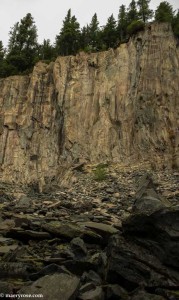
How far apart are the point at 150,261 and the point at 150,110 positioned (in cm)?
2636

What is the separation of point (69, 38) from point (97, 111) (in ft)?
66.3

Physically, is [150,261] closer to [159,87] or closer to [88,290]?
[88,290]

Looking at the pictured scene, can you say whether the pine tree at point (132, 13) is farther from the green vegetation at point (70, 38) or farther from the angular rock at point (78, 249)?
the angular rock at point (78, 249)

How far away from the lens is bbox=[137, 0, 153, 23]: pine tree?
5025cm

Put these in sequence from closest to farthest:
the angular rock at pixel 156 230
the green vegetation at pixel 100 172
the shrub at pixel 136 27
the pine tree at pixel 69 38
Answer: the angular rock at pixel 156 230
the green vegetation at pixel 100 172
the shrub at pixel 136 27
the pine tree at pixel 69 38

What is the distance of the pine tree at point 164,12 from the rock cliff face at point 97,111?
5572 millimetres

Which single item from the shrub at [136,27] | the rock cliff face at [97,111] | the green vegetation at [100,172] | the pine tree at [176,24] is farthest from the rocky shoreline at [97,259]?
the pine tree at [176,24]

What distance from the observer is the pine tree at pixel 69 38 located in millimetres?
51688

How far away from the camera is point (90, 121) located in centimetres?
3653

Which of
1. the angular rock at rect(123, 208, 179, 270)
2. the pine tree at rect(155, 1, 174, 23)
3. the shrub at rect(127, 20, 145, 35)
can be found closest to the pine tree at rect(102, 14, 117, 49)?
the pine tree at rect(155, 1, 174, 23)

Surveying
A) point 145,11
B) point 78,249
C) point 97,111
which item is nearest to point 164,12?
point 145,11

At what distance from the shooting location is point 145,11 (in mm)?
50188

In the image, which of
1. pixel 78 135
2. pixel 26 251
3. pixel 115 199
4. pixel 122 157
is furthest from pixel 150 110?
pixel 26 251

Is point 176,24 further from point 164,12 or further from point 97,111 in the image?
point 97,111
